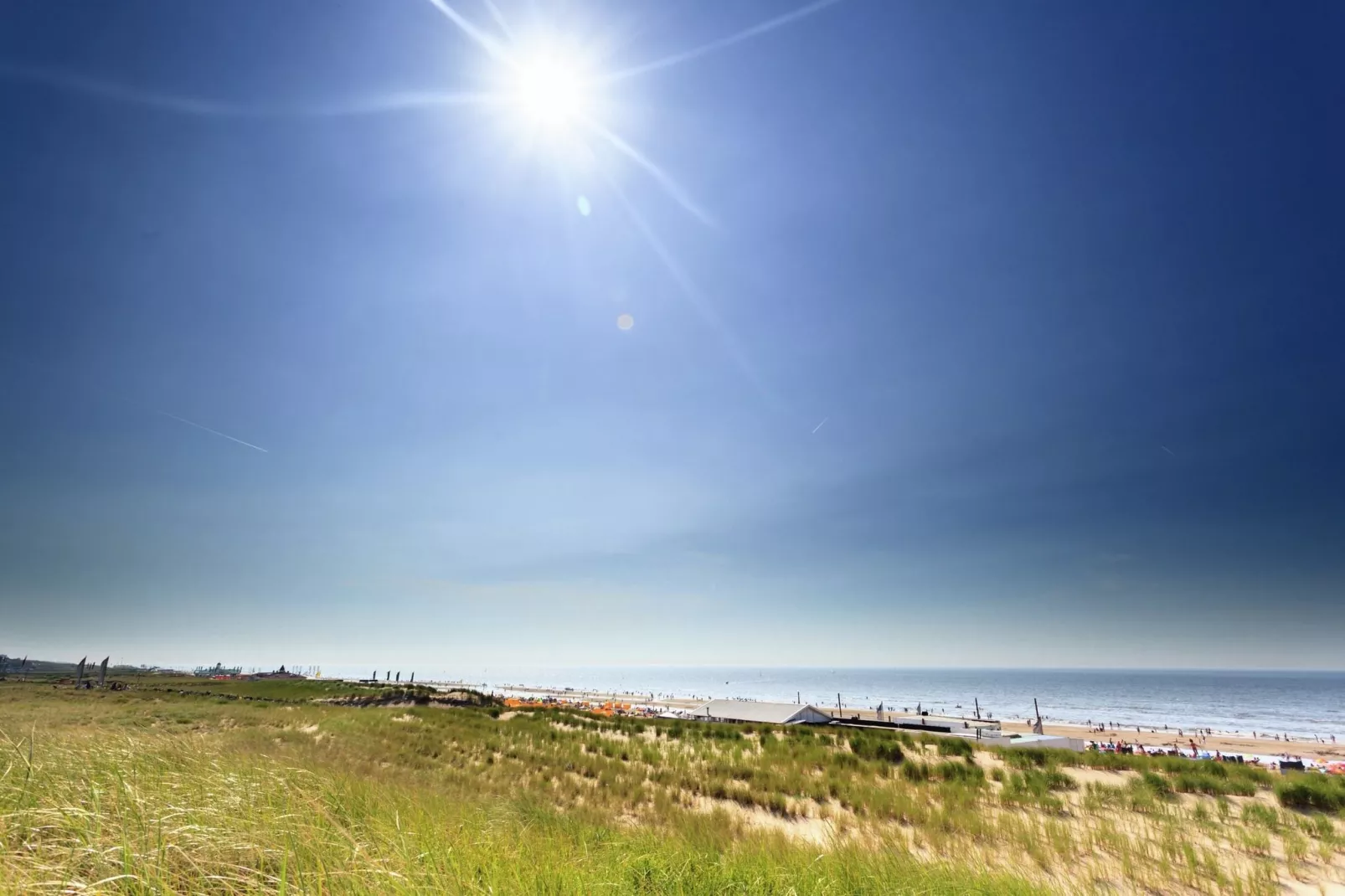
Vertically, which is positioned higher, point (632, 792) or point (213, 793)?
point (213, 793)

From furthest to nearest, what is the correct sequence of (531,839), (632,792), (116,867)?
(632,792) → (531,839) → (116,867)

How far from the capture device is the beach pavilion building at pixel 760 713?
30.1m

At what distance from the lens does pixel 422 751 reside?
1622 cm

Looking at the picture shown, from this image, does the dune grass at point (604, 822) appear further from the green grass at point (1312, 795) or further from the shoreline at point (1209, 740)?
the shoreline at point (1209, 740)

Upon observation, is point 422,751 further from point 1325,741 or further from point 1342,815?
point 1325,741

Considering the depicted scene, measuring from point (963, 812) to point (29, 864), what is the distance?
11.8 m

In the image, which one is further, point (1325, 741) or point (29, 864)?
point (1325, 741)

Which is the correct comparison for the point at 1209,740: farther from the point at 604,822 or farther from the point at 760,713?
the point at 604,822

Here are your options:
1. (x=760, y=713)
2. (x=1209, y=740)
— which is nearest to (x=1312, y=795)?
(x=760, y=713)

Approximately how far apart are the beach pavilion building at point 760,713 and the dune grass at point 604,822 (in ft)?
47.2

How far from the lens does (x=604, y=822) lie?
319 inches

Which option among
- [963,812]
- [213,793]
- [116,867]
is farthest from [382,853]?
[963,812]

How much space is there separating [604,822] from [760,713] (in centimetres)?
2710

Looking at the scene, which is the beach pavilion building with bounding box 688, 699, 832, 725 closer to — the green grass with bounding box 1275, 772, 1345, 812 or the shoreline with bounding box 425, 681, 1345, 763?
the shoreline with bounding box 425, 681, 1345, 763
